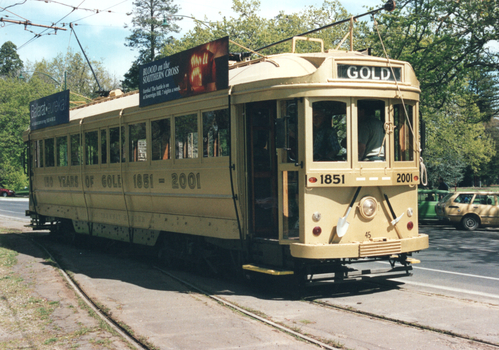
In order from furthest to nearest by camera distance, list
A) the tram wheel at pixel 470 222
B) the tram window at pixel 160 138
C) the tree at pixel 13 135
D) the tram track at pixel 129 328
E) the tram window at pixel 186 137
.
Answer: the tree at pixel 13 135
the tram wheel at pixel 470 222
the tram window at pixel 160 138
the tram window at pixel 186 137
the tram track at pixel 129 328

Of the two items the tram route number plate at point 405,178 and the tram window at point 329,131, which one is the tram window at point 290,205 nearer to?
the tram window at point 329,131

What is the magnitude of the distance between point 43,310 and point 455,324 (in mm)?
5154

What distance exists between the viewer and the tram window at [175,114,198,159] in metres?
9.55

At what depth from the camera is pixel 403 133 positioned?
335 inches

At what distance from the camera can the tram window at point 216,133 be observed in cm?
884

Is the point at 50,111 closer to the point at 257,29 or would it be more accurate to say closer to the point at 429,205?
the point at 429,205

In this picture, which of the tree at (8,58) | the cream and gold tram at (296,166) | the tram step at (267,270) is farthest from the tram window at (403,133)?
the tree at (8,58)

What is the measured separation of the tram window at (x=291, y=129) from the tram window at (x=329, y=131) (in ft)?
0.85

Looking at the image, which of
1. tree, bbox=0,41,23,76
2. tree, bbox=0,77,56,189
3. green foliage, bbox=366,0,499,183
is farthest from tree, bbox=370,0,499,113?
tree, bbox=0,41,23,76

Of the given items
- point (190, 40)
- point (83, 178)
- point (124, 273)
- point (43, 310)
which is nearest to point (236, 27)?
point (190, 40)

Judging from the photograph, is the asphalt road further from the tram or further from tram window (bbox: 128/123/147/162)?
tram window (bbox: 128/123/147/162)

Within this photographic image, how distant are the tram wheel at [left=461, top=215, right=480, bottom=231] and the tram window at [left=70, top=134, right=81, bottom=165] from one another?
12969 mm

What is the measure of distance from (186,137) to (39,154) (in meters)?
8.57

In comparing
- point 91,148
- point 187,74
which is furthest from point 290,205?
point 91,148
